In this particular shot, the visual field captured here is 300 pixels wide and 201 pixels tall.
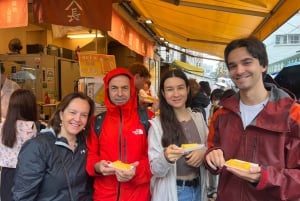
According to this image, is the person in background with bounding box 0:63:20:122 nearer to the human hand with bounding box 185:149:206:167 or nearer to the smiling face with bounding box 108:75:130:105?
the smiling face with bounding box 108:75:130:105

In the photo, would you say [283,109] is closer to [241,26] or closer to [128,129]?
[128,129]

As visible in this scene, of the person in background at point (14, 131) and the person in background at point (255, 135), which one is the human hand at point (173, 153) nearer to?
the person in background at point (255, 135)

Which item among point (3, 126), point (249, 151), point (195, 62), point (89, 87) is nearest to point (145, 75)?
point (89, 87)

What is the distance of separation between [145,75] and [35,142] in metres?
2.85

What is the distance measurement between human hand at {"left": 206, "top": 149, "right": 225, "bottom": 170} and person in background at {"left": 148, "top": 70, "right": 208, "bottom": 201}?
0.39m

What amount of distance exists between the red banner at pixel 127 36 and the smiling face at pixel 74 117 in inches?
138

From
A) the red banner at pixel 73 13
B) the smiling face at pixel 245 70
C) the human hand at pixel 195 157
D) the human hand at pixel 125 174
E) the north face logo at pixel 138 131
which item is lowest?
the human hand at pixel 125 174

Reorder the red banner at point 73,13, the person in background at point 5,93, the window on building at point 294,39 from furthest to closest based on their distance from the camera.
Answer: the window on building at point 294,39 < the red banner at point 73,13 < the person in background at point 5,93

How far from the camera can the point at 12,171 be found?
11.1 feet

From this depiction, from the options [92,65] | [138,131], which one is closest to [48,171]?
[138,131]

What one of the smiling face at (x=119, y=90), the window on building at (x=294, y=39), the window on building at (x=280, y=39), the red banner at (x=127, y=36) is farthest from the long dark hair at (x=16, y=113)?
the window on building at (x=294, y=39)

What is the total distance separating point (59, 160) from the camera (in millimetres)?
2346

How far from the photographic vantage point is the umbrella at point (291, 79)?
2553 mm

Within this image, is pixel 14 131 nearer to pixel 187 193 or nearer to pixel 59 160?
pixel 59 160
